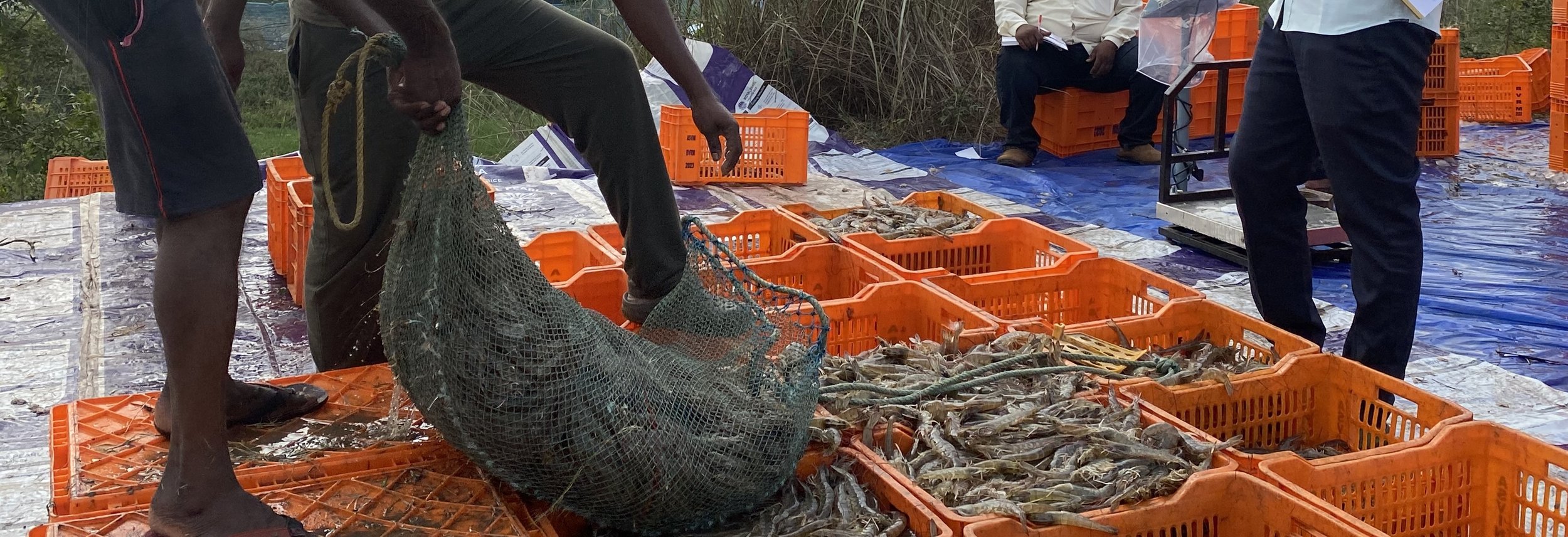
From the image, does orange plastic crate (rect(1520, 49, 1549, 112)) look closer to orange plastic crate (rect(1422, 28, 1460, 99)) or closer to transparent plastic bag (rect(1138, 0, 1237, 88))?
orange plastic crate (rect(1422, 28, 1460, 99))

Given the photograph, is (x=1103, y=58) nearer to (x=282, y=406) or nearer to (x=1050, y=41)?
(x=1050, y=41)

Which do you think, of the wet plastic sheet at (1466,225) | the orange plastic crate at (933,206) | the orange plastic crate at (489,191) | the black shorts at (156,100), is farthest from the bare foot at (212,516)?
the wet plastic sheet at (1466,225)

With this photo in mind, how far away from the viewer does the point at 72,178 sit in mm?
6105

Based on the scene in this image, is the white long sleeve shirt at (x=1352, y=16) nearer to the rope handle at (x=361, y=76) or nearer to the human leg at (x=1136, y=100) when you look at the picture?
the rope handle at (x=361, y=76)

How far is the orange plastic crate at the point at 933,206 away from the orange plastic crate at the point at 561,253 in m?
0.78

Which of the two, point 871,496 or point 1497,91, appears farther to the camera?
point 1497,91

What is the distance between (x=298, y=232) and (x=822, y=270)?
1.68m

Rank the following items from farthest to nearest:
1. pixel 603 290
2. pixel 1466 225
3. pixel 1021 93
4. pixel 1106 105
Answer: pixel 1106 105 < pixel 1021 93 < pixel 1466 225 < pixel 603 290

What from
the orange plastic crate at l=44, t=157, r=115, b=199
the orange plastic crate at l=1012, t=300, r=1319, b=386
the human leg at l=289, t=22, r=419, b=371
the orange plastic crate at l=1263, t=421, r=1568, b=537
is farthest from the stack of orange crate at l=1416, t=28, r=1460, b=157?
the orange plastic crate at l=44, t=157, r=115, b=199

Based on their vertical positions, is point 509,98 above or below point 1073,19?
below

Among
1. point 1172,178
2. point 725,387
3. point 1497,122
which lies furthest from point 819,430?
point 1497,122

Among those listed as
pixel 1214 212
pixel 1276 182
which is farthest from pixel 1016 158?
pixel 1276 182

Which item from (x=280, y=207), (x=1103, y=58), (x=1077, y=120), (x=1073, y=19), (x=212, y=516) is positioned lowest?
(x=212, y=516)

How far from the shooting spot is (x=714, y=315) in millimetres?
2945
